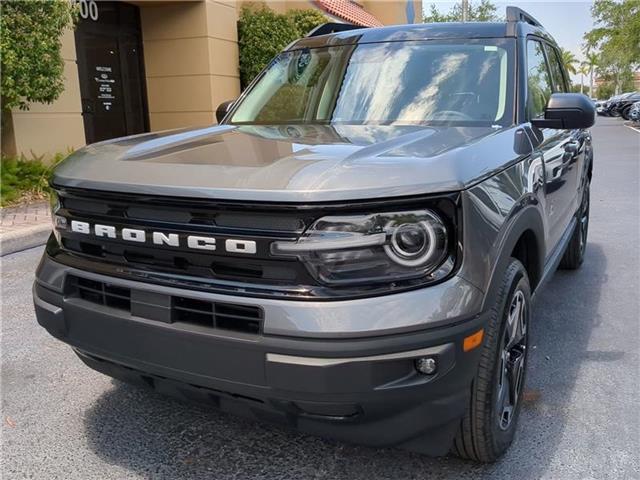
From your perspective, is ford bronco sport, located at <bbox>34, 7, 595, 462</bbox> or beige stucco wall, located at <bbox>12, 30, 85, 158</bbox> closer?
ford bronco sport, located at <bbox>34, 7, 595, 462</bbox>

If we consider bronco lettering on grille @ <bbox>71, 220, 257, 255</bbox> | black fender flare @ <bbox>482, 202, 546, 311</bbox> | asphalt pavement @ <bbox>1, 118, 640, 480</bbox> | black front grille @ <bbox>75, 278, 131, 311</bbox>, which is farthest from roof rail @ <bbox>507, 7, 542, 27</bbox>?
black front grille @ <bbox>75, 278, 131, 311</bbox>

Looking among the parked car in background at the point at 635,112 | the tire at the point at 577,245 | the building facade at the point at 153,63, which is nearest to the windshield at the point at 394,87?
the tire at the point at 577,245

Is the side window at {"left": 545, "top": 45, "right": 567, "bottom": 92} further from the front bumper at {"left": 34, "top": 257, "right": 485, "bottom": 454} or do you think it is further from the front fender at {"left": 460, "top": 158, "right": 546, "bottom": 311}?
the front bumper at {"left": 34, "top": 257, "right": 485, "bottom": 454}

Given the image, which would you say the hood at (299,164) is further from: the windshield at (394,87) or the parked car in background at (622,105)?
the parked car in background at (622,105)

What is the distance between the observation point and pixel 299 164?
6.85 ft

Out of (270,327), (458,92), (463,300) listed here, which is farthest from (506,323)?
(458,92)

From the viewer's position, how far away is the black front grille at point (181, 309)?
6.42 feet

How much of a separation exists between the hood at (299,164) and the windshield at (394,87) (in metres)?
0.32

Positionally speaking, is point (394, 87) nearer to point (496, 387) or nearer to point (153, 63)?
point (496, 387)

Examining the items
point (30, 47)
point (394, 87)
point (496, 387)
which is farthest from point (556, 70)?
point (30, 47)

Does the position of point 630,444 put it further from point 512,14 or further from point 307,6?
point 307,6

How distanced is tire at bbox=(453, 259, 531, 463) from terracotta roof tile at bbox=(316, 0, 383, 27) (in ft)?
39.2

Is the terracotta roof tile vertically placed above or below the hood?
above

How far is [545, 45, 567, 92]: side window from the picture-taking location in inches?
170
